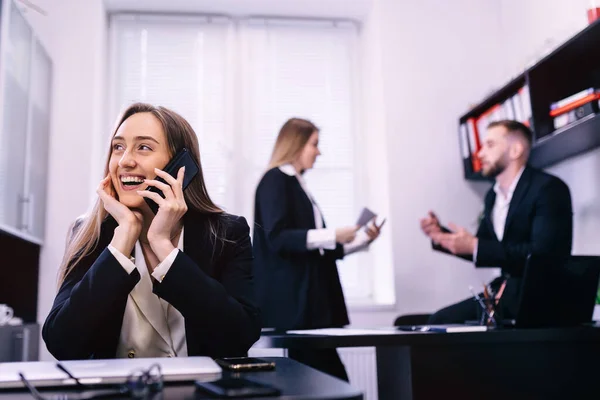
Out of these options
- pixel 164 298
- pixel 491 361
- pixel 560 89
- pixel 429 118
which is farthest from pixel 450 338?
pixel 429 118

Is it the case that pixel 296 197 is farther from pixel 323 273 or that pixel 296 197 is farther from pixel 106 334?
pixel 106 334

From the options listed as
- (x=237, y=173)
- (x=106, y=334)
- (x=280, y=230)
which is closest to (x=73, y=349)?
(x=106, y=334)

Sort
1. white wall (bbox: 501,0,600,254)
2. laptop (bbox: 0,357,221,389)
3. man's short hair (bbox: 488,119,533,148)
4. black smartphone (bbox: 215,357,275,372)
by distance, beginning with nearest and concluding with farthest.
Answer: laptop (bbox: 0,357,221,389)
black smartphone (bbox: 215,357,275,372)
man's short hair (bbox: 488,119,533,148)
white wall (bbox: 501,0,600,254)

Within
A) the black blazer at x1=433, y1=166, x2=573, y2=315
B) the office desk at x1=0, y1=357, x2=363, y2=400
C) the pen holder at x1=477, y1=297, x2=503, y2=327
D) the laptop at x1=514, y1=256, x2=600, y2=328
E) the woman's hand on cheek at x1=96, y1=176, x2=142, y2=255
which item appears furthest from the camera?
the black blazer at x1=433, y1=166, x2=573, y2=315

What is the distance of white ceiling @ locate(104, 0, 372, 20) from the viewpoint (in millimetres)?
4137

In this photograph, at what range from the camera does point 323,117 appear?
430 centimetres

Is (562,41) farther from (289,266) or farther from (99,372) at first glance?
(99,372)

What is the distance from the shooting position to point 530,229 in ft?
8.42

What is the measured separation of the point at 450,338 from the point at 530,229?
1217mm

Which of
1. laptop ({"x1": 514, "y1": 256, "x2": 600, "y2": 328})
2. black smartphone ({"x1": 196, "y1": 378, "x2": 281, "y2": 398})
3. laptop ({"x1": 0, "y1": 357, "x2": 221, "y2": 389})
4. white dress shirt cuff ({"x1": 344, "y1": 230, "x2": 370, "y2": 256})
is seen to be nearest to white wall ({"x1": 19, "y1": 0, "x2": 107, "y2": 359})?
white dress shirt cuff ({"x1": 344, "y1": 230, "x2": 370, "y2": 256})

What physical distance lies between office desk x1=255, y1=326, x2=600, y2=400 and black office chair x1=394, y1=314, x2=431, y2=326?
3.49ft

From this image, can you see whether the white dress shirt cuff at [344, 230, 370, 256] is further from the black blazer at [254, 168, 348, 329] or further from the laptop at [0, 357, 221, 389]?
the laptop at [0, 357, 221, 389]

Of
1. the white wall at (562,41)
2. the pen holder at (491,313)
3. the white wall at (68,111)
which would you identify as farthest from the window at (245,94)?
the pen holder at (491,313)

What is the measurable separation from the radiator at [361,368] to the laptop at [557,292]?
2.05 meters
